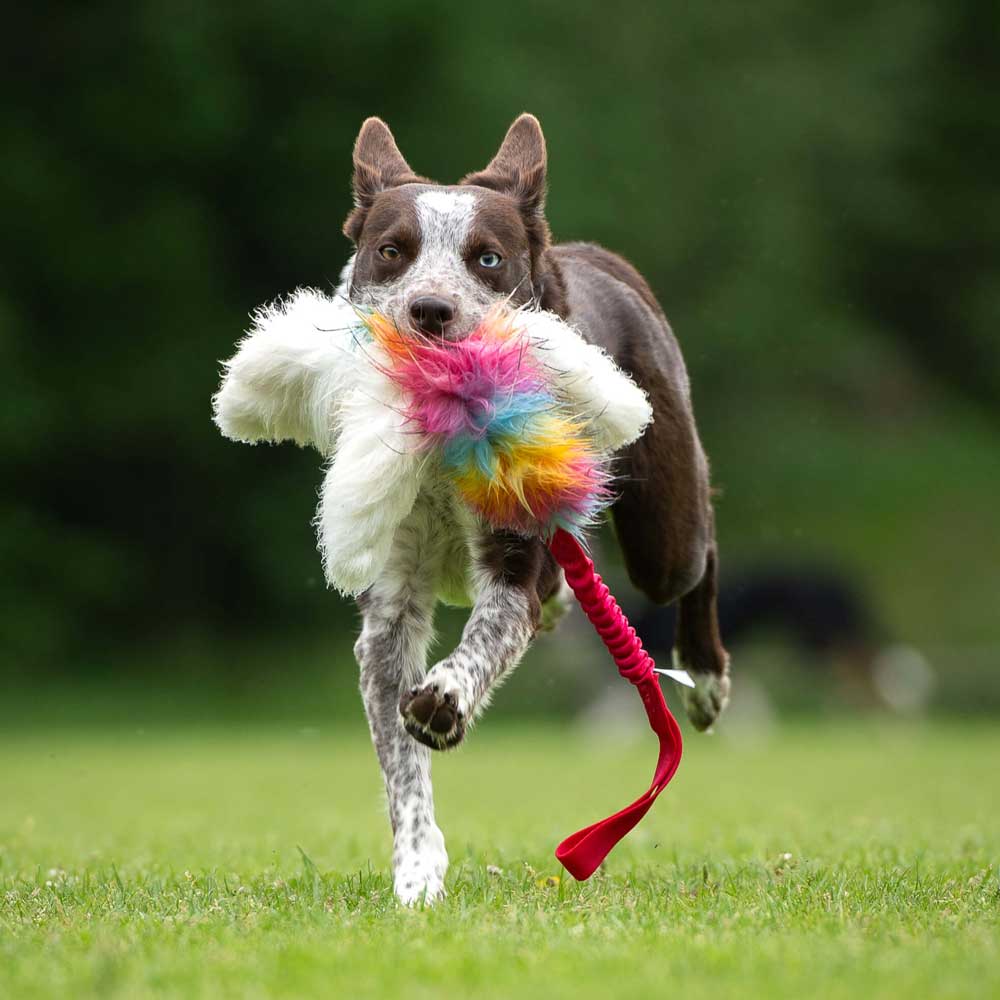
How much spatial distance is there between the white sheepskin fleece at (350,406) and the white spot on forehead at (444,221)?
0.32 meters

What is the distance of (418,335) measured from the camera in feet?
15.1

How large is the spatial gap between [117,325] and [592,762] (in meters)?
9.13

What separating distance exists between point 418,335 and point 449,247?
19.7 inches

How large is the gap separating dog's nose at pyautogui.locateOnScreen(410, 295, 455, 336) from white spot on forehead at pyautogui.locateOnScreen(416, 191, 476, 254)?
38 centimetres

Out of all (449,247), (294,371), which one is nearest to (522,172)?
(449,247)

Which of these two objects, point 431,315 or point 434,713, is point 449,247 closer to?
point 431,315

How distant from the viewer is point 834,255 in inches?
1144

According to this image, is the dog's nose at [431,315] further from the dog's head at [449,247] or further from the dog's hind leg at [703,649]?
the dog's hind leg at [703,649]

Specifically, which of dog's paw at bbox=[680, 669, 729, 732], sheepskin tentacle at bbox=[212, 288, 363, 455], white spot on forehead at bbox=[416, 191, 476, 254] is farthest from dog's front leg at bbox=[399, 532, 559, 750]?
dog's paw at bbox=[680, 669, 729, 732]

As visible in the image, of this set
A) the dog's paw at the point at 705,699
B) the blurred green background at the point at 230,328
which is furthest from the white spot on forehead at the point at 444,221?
the blurred green background at the point at 230,328

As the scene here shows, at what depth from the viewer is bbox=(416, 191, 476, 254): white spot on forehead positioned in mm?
5004

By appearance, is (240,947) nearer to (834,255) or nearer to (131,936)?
(131,936)

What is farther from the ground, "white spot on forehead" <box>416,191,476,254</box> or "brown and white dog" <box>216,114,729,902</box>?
"white spot on forehead" <box>416,191,476,254</box>

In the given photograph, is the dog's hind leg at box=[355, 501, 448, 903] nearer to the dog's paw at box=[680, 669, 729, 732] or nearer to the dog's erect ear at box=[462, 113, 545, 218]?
the dog's erect ear at box=[462, 113, 545, 218]
